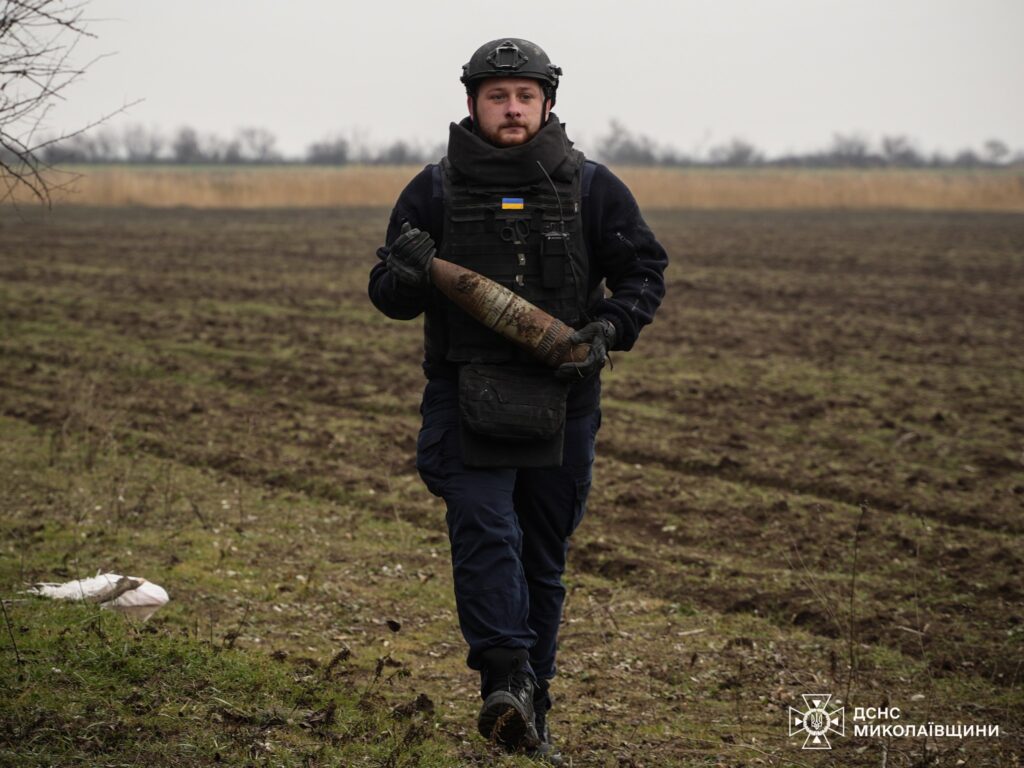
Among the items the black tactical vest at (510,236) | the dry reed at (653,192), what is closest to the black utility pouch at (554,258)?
the black tactical vest at (510,236)

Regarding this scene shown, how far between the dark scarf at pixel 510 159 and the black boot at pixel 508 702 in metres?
1.60

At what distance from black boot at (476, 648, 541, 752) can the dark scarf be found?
160 centimetres

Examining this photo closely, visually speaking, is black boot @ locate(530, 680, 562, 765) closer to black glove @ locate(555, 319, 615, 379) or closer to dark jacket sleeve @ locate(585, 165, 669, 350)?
black glove @ locate(555, 319, 615, 379)

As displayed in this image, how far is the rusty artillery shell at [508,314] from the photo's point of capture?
13.0 ft

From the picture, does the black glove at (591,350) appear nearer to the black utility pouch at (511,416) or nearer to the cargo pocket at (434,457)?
the black utility pouch at (511,416)

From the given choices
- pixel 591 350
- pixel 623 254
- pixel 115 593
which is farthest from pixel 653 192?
pixel 591 350

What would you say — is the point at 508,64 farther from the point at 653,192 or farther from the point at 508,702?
the point at 653,192

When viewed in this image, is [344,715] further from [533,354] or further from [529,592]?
[533,354]

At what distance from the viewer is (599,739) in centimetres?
448

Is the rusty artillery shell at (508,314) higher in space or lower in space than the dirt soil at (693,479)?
higher

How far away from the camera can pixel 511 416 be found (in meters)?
3.94

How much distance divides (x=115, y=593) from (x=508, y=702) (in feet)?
8.06

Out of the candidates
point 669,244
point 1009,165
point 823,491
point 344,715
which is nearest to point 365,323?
point 823,491

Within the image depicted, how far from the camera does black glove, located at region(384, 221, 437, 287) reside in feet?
13.0
